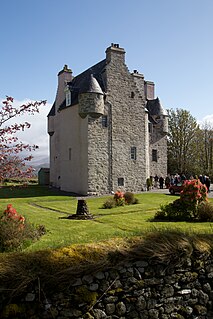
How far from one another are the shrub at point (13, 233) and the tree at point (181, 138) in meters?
44.7

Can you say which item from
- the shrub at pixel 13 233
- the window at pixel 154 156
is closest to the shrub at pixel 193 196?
the shrub at pixel 13 233

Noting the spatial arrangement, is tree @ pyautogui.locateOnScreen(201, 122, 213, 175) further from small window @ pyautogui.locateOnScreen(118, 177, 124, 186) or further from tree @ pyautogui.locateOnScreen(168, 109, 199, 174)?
small window @ pyautogui.locateOnScreen(118, 177, 124, 186)

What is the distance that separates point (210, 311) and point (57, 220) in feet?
32.2

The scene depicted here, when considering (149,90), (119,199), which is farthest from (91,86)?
(149,90)

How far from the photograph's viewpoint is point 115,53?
1250 inches

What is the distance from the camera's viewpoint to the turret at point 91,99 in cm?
2964

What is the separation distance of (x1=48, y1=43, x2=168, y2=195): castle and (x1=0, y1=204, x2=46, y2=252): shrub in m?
18.8

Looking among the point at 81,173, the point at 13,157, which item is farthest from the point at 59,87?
the point at 13,157

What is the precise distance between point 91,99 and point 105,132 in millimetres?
3302

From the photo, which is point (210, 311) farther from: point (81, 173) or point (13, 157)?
point (81, 173)

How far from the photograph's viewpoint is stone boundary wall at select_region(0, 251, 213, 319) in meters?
5.41

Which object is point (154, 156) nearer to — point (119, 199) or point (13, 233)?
point (119, 199)

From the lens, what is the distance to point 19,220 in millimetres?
11031

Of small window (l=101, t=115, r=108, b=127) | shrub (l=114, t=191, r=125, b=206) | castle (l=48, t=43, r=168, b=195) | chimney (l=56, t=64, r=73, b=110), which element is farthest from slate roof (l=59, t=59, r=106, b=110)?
shrub (l=114, t=191, r=125, b=206)
